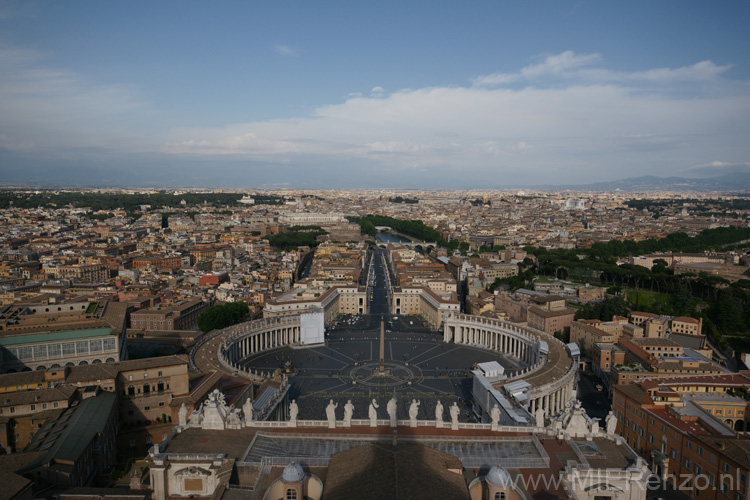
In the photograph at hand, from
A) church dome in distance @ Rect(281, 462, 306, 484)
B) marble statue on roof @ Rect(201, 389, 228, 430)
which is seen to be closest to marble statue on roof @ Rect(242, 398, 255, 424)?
marble statue on roof @ Rect(201, 389, 228, 430)

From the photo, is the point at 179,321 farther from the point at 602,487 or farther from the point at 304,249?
the point at 304,249

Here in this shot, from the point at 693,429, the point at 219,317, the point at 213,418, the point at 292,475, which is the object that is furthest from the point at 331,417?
the point at 219,317

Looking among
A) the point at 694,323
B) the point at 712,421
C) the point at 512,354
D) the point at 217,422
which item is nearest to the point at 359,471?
the point at 217,422

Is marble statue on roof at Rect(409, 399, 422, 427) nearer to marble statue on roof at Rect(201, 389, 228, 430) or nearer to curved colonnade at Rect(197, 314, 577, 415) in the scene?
marble statue on roof at Rect(201, 389, 228, 430)

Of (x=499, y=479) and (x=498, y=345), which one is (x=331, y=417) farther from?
(x=498, y=345)

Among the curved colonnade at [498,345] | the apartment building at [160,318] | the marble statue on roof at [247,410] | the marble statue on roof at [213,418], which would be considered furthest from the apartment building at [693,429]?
the apartment building at [160,318]
